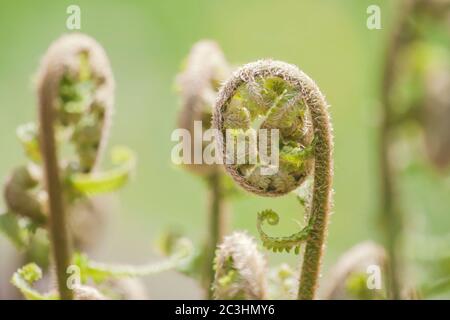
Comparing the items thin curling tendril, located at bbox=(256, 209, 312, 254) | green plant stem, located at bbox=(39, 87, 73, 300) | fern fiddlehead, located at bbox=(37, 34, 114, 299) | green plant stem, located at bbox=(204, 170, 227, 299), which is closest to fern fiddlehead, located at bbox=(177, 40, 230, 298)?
green plant stem, located at bbox=(204, 170, 227, 299)

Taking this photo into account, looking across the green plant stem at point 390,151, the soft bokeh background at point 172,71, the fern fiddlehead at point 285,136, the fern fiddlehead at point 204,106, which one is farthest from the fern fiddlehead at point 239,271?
the soft bokeh background at point 172,71

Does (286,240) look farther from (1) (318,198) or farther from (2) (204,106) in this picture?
(2) (204,106)

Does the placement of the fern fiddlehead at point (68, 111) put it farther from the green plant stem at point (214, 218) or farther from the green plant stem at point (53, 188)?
the green plant stem at point (214, 218)

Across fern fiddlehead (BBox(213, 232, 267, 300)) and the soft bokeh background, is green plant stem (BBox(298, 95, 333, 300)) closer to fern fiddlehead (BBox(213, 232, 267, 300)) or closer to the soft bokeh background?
fern fiddlehead (BBox(213, 232, 267, 300))

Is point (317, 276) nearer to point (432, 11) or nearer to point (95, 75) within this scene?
point (95, 75)

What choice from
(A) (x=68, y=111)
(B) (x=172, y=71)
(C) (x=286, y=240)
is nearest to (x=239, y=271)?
(C) (x=286, y=240)
